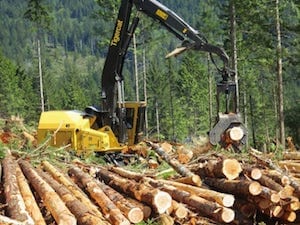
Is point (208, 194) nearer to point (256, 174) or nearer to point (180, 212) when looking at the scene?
point (180, 212)

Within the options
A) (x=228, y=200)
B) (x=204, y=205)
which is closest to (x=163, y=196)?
(x=204, y=205)

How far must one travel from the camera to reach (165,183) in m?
9.34

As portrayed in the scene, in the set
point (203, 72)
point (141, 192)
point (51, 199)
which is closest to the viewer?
point (51, 199)

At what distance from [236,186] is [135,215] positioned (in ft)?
6.76

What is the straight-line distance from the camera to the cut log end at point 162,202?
788 cm

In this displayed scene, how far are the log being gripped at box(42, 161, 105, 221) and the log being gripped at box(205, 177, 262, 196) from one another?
89.7 inches

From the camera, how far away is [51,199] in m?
7.62

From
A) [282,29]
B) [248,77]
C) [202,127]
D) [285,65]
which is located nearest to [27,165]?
[282,29]

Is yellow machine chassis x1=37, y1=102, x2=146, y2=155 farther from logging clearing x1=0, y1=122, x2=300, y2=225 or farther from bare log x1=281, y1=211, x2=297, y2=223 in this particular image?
bare log x1=281, y1=211, x2=297, y2=223

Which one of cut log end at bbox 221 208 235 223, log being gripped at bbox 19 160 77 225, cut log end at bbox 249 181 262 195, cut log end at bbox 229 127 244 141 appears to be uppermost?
cut log end at bbox 229 127 244 141

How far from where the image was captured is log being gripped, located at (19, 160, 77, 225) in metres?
6.64

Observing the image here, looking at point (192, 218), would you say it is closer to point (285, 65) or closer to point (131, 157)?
point (131, 157)

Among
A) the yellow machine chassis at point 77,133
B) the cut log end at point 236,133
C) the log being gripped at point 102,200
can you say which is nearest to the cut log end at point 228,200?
the log being gripped at point 102,200

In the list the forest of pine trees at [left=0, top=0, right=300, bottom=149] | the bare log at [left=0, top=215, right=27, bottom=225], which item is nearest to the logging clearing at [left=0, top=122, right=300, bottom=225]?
the bare log at [left=0, top=215, right=27, bottom=225]
